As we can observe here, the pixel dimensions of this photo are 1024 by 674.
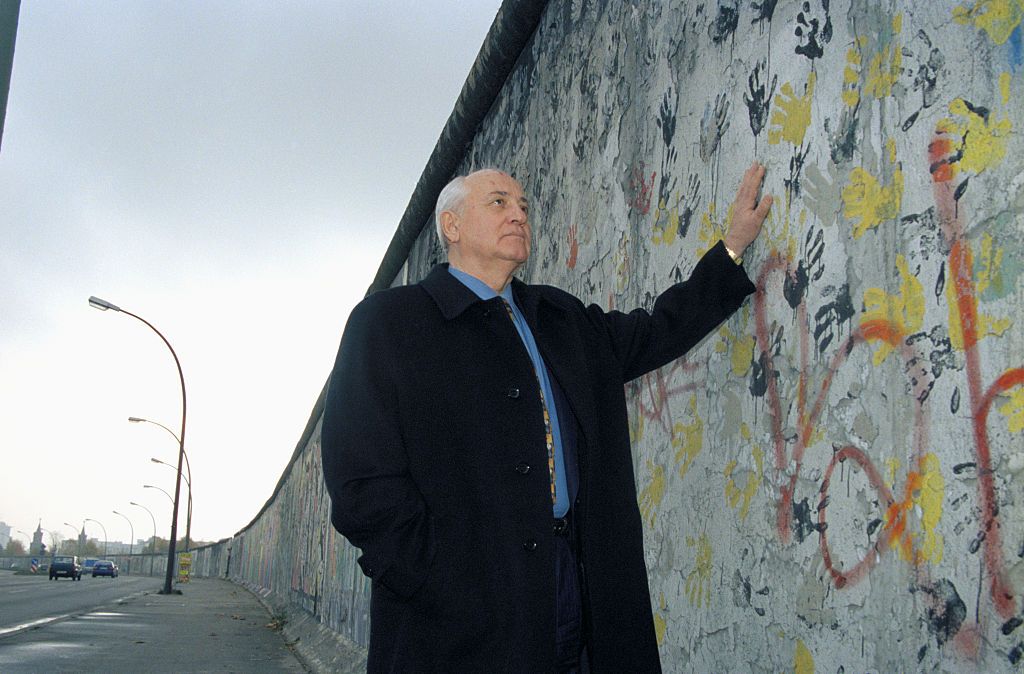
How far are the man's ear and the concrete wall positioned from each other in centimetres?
77

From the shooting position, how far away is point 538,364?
253cm

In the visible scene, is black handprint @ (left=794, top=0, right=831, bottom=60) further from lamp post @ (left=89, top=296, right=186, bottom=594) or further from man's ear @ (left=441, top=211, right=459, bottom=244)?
lamp post @ (left=89, top=296, right=186, bottom=594)

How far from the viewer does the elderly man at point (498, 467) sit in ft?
7.03

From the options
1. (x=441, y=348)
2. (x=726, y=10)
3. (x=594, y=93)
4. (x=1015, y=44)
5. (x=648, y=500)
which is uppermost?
(x=594, y=93)

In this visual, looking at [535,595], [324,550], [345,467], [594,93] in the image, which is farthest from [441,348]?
[324,550]

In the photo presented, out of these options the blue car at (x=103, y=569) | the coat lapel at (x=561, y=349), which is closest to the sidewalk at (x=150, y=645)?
the coat lapel at (x=561, y=349)

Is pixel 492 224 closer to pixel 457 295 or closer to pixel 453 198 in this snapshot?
pixel 453 198

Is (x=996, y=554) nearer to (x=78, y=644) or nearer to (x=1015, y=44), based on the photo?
(x=1015, y=44)

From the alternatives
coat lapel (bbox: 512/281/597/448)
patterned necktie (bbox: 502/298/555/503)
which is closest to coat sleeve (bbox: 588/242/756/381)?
coat lapel (bbox: 512/281/597/448)

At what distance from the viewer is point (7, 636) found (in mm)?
10008

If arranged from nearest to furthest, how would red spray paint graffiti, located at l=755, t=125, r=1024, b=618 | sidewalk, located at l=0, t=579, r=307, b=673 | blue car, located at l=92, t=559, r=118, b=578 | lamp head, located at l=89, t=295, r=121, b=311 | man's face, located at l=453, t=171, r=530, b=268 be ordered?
1. red spray paint graffiti, located at l=755, t=125, r=1024, b=618
2. man's face, located at l=453, t=171, r=530, b=268
3. sidewalk, located at l=0, t=579, r=307, b=673
4. lamp head, located at l=89, t=295, r=121, b=311
5. blue car, located at l=92, t=559, r=118, b=578

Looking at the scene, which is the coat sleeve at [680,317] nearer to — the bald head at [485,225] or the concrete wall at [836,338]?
the concrete wall at [836,338]

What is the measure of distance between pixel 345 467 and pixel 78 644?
8446 mm

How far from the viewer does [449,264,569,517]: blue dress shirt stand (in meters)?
2.31
